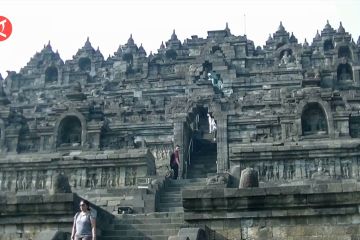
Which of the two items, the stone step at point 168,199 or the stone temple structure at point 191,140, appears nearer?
the stone temple structure at point 191,140

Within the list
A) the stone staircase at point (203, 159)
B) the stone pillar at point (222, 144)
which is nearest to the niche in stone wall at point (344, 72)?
the stone staircase at point (203, 159)

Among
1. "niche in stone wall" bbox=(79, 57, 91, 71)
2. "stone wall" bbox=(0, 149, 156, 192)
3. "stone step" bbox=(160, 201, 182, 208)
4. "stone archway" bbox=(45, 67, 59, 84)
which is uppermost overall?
"niche in stone wall" bbox=(79, 57, 91, 71)

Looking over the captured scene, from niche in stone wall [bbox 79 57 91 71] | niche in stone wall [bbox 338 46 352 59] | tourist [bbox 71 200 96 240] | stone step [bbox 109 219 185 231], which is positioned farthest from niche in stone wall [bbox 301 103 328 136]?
niche in stone wall [bbox 79 57 91 71]

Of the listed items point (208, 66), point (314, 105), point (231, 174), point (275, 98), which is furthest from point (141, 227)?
point (208, 66)

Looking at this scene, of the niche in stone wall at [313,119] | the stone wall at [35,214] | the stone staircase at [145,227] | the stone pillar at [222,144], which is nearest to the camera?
the stone wall at [35,214]

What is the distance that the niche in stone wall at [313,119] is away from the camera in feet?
98.4

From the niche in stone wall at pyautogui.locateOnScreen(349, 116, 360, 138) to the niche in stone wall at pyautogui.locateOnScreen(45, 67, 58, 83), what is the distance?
38.6 meters

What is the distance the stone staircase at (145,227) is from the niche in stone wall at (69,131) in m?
16.6

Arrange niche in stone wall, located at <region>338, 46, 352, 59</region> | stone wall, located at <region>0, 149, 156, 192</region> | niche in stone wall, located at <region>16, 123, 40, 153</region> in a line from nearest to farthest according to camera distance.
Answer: stone wall, located at <region>0, 149, 156, 192</region>, niche in stone wall, located at <region>16, 123, 40, 153</region>, niche in stone wall, located at <region>338, 46, 352, 59</region>

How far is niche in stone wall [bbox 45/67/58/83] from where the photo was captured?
60.9 meters

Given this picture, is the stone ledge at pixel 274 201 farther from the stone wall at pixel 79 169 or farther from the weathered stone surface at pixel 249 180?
the stone wall at pixel 79 169

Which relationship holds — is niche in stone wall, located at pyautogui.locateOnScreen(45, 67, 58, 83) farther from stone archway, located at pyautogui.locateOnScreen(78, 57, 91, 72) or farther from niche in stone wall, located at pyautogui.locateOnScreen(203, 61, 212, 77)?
niche in stone wall, located at pyautogui.locateOnScreen(203, 61, 212, 77)

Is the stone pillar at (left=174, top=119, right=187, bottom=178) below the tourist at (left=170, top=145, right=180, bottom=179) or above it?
above

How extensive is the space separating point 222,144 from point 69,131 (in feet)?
30.2
